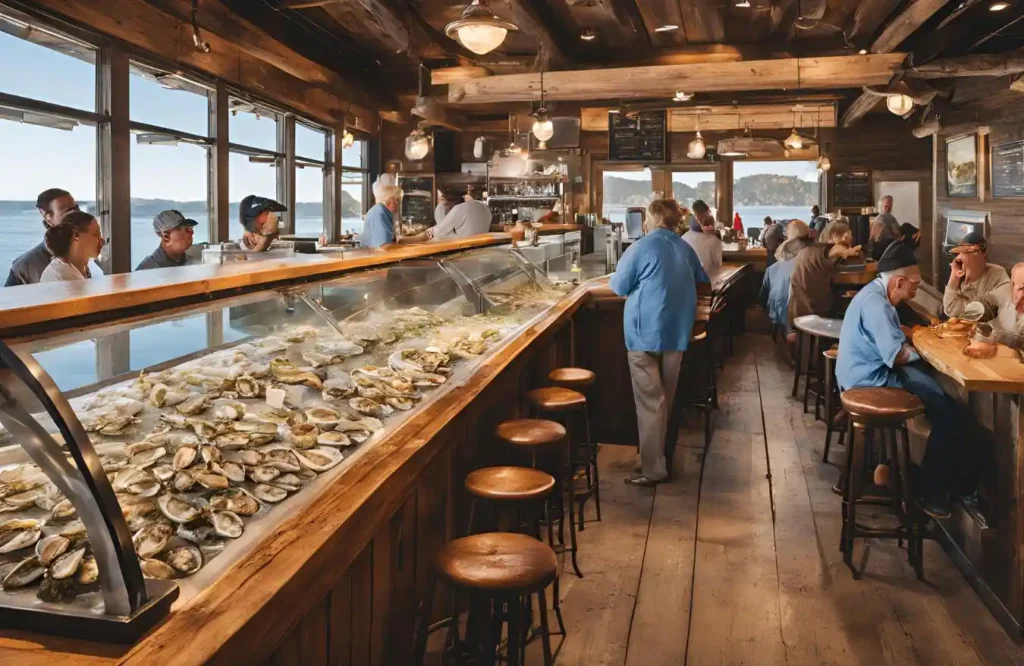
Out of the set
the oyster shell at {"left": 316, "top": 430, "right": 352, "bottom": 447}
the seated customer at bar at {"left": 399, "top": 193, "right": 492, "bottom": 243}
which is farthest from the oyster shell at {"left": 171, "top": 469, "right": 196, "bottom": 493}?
the seated customer at bar at {"left": 399, "top": 193, "right": 492, "bottom": 243}

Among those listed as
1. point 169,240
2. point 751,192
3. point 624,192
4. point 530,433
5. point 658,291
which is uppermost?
point 751,192

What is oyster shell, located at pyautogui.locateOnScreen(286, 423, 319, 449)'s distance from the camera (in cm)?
224

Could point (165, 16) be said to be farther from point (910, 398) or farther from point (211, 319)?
point (910, 398)

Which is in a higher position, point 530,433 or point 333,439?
point 333,439

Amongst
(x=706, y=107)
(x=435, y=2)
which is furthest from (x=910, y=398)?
(x=706, y=107)

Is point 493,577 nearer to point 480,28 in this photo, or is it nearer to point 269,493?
point 269,493

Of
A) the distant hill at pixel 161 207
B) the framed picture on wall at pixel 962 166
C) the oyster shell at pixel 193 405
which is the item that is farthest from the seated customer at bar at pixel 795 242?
the oyster shell at pixel 193 405

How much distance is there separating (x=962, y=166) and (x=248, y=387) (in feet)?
35.9

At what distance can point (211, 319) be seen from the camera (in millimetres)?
2605

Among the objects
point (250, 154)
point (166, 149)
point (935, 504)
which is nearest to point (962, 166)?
point (935, 504)

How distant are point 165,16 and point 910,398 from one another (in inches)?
254

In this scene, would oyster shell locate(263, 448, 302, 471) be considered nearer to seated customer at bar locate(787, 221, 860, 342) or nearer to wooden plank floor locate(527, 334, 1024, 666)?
wooden plank floor locate(527, 334, 1024, 666)

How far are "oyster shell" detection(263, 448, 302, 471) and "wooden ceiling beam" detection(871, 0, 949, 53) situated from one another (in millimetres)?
6733

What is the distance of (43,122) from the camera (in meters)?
6.16
